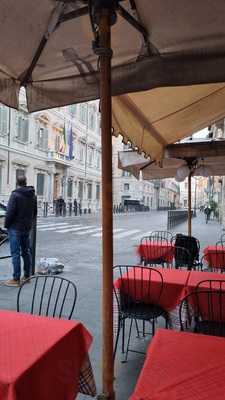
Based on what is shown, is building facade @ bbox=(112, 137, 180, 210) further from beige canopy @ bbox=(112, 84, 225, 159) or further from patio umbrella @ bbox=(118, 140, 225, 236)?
beige canopy @ bbox=(112, 84, 225, 159)

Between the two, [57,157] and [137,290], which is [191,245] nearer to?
[137,290]

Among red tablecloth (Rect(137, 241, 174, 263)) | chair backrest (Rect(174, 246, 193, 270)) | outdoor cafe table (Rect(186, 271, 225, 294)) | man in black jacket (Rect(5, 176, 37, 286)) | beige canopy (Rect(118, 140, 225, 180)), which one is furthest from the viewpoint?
red tablecloth (Rect(137, 241, 174, 263))

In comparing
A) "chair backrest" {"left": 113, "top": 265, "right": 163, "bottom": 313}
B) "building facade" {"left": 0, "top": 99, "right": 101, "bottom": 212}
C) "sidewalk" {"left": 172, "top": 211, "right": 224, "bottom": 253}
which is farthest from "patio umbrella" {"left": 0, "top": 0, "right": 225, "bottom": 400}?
"building facade" {"left": 0, "top": 99, "right": 101, "bottom": 212}

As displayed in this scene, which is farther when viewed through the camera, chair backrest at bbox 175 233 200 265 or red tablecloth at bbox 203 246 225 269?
chair backrest at bbox 175 233 200 265

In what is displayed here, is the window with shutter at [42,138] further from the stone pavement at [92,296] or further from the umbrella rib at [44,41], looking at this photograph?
the umbrella rib at [44,41]

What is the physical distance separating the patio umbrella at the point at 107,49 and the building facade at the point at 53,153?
73.9 feet

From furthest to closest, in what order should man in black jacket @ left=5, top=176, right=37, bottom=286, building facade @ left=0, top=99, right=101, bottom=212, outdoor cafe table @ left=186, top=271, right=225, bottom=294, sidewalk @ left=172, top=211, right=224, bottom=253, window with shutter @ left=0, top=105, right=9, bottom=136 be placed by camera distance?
building facade @ left=0, top=99, right=101, bottom=212
window with shutter @ left=0, top=105, right=9, bottom=136
sidewalk @ left=172, top=211, right=224, bottom=253
man in black jacket @ left=5, top=176, right=37, bottom=286
outdoor cafe table @ left=186, top=271, right=225, bottom=294

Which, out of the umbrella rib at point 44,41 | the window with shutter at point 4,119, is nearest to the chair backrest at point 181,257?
the umbrella rib at point 44,41

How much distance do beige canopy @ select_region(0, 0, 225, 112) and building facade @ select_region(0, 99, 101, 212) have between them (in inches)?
883

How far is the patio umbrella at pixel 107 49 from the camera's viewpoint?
2393 millimetres

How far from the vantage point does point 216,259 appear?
6.83 m

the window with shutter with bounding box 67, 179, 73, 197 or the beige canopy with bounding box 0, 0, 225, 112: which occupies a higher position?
the window with shutter with bounding box 67, 179, 73, 197

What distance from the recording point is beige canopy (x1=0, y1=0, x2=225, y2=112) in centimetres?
241

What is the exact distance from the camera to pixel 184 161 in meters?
7.52
